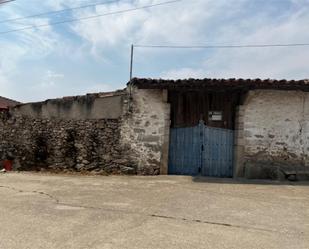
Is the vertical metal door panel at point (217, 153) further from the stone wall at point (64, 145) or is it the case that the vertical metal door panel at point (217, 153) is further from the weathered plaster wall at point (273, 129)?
the stone wall at point (64, 145)

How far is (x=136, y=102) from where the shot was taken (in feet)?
38.9

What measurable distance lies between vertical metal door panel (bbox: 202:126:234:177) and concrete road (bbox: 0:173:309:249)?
4.31 ft

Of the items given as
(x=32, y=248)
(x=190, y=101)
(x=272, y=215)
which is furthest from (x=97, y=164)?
(x=32, y=248)

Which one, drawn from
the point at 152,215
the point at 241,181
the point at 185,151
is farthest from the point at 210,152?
the point at 152,215

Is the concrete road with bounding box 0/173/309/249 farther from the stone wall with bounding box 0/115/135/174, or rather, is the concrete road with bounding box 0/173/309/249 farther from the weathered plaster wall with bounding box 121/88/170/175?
the stone wall with bounding box 0/115/135/174

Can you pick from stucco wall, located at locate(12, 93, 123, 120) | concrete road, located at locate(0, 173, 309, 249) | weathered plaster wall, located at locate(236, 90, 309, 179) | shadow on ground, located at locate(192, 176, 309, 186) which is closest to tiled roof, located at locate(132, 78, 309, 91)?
weathered plaster wall, located at locate(236, 90, 309, 179)

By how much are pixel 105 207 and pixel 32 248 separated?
95.0 inches

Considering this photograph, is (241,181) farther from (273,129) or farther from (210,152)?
(273,129)

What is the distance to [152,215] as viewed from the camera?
6.42 meters

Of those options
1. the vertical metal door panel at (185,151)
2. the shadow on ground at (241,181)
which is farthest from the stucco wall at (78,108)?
the shadow on ground at (241,181)

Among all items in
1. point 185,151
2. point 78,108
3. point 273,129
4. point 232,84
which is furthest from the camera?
point 78,108

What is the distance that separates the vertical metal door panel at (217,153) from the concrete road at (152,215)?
1315mm

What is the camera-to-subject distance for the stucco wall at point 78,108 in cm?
1220

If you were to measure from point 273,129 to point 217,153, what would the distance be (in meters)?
1.78
